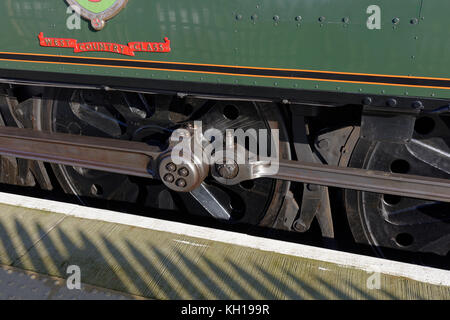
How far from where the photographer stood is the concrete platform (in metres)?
2.07

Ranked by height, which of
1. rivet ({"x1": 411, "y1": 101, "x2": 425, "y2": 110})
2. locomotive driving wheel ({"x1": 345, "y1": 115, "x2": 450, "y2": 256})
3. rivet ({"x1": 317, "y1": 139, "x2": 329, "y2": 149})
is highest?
rivet ({"x1": 411, "y1": 101, "x2": 425, "y2": 110})

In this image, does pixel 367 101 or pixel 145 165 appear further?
pixel 145 165

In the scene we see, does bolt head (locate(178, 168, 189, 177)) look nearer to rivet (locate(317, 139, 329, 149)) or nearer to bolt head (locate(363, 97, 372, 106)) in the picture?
rivet (locate(317, 139, 329, 149))

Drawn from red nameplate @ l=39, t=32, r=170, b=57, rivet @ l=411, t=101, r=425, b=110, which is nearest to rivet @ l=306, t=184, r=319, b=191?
rivet @ l=411, t=101, r=425, b=110

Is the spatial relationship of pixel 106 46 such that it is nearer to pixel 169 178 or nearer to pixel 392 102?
pixel 169 178

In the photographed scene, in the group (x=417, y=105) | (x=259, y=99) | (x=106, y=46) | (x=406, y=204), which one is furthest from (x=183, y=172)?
(x=406, y=204)

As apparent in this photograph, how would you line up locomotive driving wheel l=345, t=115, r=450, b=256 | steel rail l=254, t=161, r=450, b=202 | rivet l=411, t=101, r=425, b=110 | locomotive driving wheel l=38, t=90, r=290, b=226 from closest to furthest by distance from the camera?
rivet l=411, t=101, r=425, b=110 < steel rail l=254, t=161, r=450, b=202 < locomotive driving wheel l=345, t=115, r=450, b=256 < locomotive driving wheel l=38, t=90, r=290, b=226

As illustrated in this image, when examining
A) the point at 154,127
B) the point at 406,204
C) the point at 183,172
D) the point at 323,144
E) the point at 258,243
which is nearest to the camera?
the point at 258,243

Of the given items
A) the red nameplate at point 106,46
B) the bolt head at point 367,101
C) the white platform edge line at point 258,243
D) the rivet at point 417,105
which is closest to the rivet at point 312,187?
the white platform edge line at point 258,243

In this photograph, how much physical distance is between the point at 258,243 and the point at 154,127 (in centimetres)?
123

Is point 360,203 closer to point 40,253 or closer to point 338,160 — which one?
point 338,160

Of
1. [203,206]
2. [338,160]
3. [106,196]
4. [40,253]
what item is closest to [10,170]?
[106,196]

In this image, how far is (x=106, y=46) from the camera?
8.12 feet

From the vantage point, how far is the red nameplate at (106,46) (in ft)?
7.80
